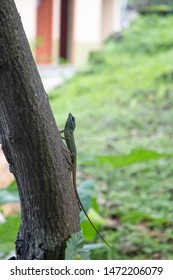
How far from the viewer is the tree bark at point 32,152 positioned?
79 centimetres

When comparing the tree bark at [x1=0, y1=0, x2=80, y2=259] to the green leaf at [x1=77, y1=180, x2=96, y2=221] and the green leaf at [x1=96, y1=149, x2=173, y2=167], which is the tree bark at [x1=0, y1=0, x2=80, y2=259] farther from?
the green leaf at [x1=96, y1=149, x2=173, y2=167]

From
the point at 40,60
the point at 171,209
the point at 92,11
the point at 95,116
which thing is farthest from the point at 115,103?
the point at 92,11

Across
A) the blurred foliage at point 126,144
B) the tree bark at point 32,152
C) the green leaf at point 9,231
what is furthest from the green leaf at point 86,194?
the tree bark at point 32,152

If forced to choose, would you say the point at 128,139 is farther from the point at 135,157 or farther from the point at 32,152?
the point at 32,152

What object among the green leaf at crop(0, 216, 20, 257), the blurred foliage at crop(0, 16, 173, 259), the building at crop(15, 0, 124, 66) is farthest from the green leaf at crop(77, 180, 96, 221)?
the building at crop(15, 0, 124, 66)

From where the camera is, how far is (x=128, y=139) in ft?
11.9

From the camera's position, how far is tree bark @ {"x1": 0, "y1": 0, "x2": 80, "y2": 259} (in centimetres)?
79

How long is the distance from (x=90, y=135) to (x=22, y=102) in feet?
9.75

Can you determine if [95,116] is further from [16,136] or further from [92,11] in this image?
[92,11]

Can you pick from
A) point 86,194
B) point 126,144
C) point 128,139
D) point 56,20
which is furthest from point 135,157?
point 56,20

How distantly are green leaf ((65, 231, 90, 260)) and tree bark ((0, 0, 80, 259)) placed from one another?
0.05ft

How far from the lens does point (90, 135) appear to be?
3764mm

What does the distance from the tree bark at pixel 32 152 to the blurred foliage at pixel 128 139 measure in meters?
0.62

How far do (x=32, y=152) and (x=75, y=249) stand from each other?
16 cm
